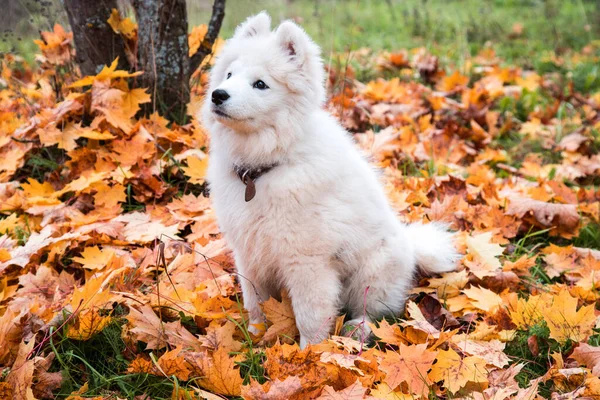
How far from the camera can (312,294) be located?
7.80 feet

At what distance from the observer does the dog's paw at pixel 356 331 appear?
2.43 metres

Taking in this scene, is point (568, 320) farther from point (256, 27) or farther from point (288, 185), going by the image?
point (256, 27)

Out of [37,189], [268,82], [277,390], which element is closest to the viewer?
[277,390]

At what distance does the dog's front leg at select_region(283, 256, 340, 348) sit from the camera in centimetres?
236

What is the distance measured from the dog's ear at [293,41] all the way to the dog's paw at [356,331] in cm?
117

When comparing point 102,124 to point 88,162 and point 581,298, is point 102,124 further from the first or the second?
point 581,298

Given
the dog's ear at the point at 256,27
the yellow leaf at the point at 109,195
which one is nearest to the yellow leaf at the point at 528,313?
the dog's ear at the point at 256,27

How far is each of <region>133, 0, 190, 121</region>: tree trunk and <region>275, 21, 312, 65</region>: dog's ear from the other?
1304 millimetres

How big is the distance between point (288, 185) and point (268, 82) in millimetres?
435

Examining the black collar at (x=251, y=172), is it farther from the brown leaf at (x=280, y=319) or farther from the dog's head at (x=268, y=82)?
the brown leaf at (x=280, y=319)

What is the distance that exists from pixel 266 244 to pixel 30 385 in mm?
1009

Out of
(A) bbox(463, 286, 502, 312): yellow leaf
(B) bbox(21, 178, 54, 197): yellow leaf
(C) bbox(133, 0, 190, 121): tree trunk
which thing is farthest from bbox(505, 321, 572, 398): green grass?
A: (B) bbox(21, 178, 54, 197): yellow leaf

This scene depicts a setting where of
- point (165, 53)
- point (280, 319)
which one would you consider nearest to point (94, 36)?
point (165, 53)

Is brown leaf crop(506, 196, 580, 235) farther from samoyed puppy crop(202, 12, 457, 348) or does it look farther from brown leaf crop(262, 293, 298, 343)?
brown leaf crop(262, 293, 298, 343)
